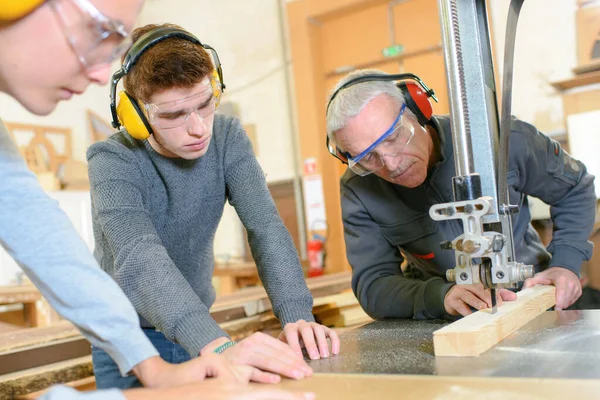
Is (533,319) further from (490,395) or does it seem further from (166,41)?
(166,41)

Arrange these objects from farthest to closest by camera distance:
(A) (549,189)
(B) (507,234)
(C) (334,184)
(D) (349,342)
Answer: (C) (334,184), (A) (549,189), (D) (349,342), (B) (507,234)

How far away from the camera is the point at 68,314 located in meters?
1.11

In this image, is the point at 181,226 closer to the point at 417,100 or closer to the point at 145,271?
the point at 145,271

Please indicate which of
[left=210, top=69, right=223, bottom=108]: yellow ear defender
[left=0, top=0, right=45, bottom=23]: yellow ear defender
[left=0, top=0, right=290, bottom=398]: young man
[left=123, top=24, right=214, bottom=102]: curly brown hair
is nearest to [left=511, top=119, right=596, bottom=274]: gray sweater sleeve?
[left=210, top=69, right=223, bottom=108]: yellow ear defender

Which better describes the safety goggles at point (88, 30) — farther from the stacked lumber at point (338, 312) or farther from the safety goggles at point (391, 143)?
the stacked lumber at point (338, 312)

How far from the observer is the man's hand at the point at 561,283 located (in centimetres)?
203

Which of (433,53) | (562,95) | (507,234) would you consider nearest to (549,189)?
(507,234)

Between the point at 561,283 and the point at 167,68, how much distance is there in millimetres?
1535

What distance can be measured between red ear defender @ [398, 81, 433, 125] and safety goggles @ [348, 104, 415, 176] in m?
0.04

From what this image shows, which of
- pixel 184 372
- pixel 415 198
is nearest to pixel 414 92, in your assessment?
pixel 415 198

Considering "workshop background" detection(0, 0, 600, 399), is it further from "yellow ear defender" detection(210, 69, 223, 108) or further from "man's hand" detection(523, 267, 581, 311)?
"yellow ear defender" detection(210, 69, 223, 108)

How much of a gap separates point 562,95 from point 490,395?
4459 millimetres

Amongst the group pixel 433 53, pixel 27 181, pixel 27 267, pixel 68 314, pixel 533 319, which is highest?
pixel 433 53

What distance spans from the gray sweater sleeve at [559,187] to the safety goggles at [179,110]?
45.8 inches
